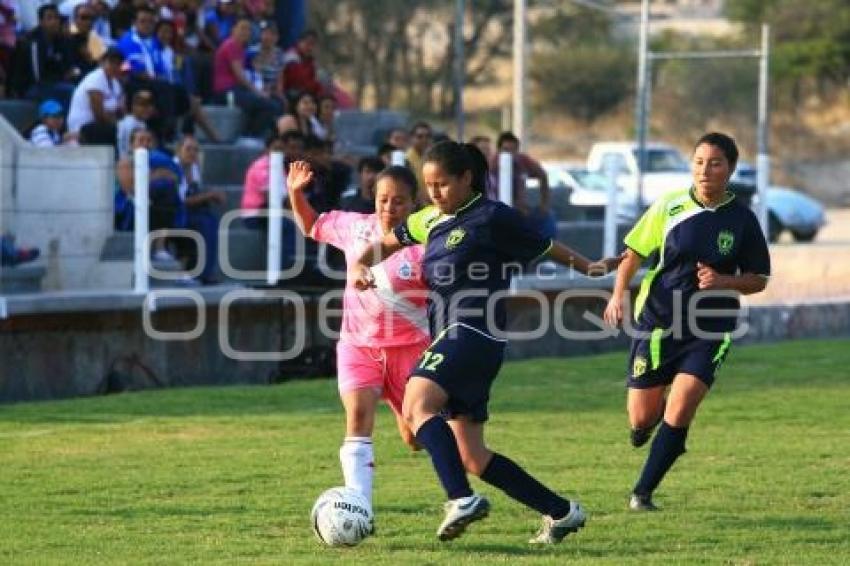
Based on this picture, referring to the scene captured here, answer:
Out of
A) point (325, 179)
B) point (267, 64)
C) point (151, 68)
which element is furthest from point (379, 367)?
point (267, 64)

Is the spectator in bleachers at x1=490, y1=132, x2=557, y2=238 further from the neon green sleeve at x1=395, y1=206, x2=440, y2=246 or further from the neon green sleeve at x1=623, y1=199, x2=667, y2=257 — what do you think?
the neon green sleeve at x1=395, y1=206, x2=440, y2=246

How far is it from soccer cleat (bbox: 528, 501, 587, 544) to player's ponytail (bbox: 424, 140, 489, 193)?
1.40 meters

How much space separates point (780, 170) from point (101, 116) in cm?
3829

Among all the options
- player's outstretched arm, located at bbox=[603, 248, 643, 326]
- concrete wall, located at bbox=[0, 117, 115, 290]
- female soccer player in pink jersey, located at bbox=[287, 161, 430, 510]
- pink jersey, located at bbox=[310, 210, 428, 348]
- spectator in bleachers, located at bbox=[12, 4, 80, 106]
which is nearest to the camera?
female soccer player in pink jersey, located at bbox=[287, 161, 430, 510]

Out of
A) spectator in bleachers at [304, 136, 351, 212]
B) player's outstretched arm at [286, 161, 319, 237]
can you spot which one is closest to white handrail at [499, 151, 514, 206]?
spectator in bleachers at [304, 136, 351, 212]

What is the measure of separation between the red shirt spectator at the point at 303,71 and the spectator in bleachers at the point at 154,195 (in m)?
4.66

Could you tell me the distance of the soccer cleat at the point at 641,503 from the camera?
32.7ft

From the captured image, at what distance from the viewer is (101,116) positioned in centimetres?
1881

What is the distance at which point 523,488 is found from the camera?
8.89 metres

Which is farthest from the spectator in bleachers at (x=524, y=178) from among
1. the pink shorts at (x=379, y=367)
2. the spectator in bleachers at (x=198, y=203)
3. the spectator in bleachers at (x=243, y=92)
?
the pink shorts at (x=379, y=367)

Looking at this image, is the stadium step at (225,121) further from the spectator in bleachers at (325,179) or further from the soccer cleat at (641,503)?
the soccer cleat at (641,503)

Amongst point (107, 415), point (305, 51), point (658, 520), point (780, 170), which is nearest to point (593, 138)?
point (780, 170)

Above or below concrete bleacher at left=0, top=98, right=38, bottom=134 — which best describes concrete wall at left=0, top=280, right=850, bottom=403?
below

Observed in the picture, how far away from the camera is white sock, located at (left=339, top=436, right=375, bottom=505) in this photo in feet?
30.2
